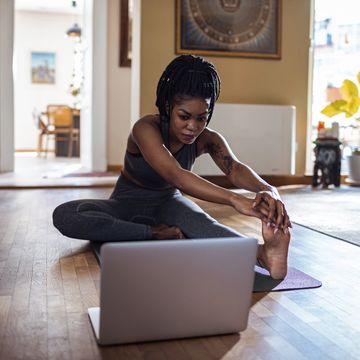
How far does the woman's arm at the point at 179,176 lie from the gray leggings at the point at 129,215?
335 mm

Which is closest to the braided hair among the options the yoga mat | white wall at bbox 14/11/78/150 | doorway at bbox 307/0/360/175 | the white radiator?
the yoga mat

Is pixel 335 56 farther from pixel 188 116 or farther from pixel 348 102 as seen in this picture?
pixel 188 116

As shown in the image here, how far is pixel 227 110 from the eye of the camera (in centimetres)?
455

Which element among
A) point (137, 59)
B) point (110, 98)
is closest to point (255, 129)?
point (137, 59)

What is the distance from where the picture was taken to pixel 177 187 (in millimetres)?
1694

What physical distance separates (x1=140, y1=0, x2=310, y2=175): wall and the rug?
2.34ft

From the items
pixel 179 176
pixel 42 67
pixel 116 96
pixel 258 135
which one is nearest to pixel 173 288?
pixel 179 176

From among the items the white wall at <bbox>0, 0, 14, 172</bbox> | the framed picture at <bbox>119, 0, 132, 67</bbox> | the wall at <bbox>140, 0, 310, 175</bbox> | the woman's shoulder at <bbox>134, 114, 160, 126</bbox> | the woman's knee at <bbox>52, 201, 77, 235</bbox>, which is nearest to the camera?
the woman's shoulder at <bbox>134, 114, 160, 126</bbox>

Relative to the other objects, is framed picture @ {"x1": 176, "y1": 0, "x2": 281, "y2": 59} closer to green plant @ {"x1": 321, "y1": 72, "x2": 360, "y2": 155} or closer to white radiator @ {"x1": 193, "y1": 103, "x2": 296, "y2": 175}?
white radiator @ {"x1": 193, "y1": 103, "x2": 296, "y2": 175}

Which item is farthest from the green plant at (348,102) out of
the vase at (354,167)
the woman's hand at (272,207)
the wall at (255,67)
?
the woman's hand at (272,207)

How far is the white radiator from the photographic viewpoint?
179 inches

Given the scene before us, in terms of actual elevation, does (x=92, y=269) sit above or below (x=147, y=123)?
below

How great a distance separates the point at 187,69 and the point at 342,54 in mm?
4638

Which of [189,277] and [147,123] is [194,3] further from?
[189,277]
